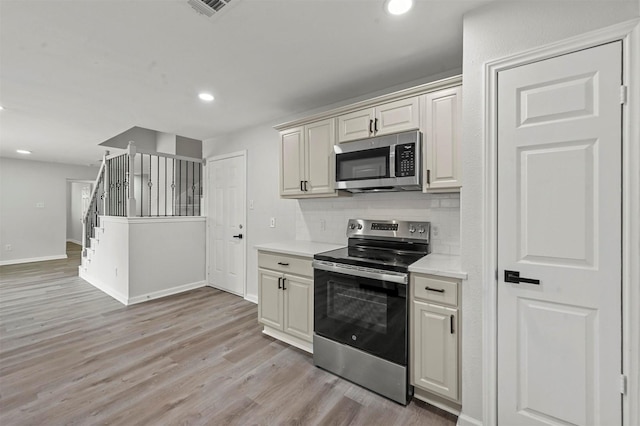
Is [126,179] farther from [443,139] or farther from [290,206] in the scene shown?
[443,139]

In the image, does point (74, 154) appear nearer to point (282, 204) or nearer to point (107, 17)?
point (282, 204)

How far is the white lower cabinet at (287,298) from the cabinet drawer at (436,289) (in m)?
0.96

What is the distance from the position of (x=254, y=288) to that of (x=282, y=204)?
1.31m

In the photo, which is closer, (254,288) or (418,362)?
(418,362)

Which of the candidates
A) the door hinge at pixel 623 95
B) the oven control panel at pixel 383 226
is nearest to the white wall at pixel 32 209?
the oven control panel at pixel 383 226

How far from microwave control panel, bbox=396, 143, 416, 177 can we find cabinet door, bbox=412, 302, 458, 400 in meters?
0.98

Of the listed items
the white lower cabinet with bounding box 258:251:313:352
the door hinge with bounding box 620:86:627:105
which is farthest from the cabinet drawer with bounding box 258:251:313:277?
the door hinge with bounding box 620:86:627:105

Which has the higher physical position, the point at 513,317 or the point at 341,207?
the point at 341,207

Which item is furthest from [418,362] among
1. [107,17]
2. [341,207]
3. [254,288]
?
[107,17]

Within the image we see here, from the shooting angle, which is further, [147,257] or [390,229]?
[147,257]

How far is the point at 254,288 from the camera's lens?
3.98 meters

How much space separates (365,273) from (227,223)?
117 inches

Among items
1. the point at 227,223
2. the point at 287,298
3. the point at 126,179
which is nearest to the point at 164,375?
the point at 287,298

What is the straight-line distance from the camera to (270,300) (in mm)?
2836
